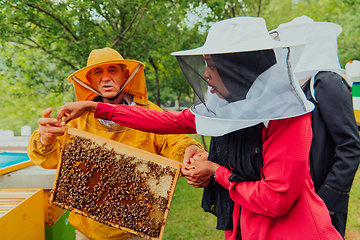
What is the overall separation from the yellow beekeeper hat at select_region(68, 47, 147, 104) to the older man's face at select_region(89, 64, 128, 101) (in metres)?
0.07

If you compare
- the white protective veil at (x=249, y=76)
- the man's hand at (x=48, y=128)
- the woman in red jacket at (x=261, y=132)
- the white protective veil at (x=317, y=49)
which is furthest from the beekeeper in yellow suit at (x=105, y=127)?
the white protective veil at (x=317, y=49)

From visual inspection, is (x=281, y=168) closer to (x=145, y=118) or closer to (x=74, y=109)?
(x=145, y=118)

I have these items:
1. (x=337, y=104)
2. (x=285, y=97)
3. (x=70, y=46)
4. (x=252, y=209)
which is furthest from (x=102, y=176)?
(x=70, y=46)

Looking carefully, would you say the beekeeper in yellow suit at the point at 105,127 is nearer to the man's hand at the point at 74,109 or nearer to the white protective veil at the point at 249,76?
the man's hand at the point at 74,109

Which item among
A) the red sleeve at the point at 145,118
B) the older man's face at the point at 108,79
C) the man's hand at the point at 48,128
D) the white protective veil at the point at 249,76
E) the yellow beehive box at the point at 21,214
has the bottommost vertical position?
the yellow beehive box at the point at 21,214

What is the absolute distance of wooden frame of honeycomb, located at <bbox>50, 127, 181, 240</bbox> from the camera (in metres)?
1.85

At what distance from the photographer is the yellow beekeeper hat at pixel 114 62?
7.86 ft

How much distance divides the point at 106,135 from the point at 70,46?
10.9 ft

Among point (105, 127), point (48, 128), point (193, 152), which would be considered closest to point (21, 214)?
point (48, 128)

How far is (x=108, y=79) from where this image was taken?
7.97 ft

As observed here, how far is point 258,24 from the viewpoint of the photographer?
55.7 inches

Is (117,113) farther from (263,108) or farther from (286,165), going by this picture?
(286,165)

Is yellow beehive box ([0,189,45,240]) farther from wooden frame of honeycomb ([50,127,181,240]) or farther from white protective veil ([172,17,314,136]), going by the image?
white protective veil ([172,17,314,136])

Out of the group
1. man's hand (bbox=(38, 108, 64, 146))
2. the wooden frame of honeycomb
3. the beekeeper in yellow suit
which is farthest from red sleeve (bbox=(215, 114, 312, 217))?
man's hand (bbox=(38, 108, 64, 146))
